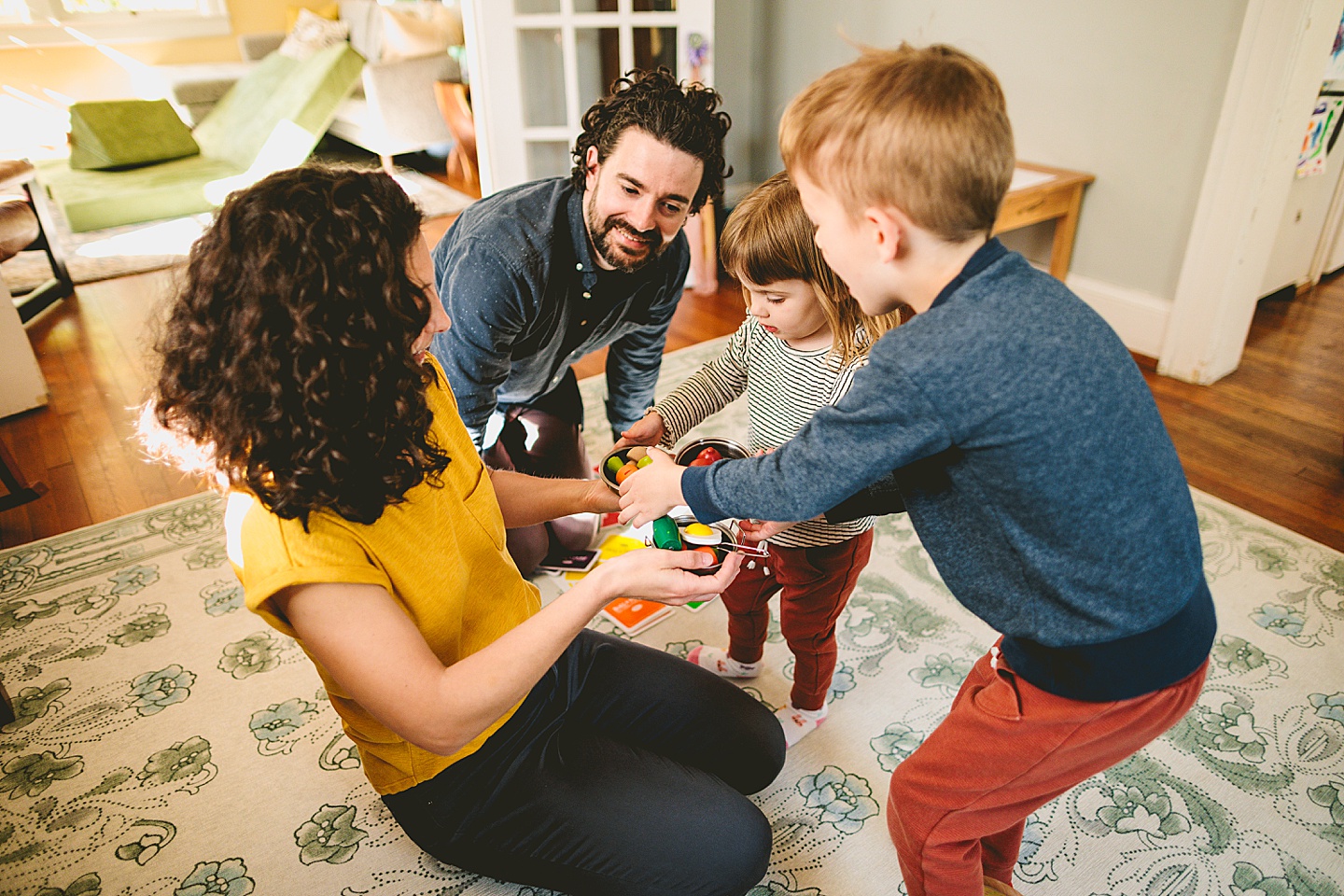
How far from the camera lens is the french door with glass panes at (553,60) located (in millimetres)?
2766

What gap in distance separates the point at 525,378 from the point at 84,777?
108 cm

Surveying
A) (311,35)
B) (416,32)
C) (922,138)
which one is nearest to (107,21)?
(311,35)

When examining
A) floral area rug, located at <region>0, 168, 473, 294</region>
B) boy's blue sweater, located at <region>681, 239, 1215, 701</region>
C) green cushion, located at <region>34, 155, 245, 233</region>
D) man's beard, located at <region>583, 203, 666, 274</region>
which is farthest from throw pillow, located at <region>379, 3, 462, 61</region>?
boy's blue sweater, located at <region>681, 239, 1215, 701</region>

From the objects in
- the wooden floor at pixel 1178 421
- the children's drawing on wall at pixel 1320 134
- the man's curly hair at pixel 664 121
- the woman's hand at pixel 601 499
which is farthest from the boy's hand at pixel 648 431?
the children's drawing on wall at pixel 1320 134

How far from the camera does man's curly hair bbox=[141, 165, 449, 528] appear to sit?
28.7 inches

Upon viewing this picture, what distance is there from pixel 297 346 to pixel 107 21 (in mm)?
7314

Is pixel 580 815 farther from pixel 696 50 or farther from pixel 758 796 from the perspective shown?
pixel 696 50

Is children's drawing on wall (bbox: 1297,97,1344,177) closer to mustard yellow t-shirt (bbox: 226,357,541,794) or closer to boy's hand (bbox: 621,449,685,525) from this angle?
boy's hand (bbox: 621,449,685,525)

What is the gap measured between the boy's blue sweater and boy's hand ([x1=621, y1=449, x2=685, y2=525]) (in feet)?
0.39

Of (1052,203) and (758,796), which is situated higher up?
(1052,203)

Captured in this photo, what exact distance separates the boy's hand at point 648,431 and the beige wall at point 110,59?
6897 mm

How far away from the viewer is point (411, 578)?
0.87 metres

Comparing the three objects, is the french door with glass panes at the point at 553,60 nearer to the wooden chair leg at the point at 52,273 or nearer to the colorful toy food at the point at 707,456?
the wooden chair leg at the point at 52,273

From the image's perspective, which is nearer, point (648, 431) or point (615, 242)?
point (648, 431)
